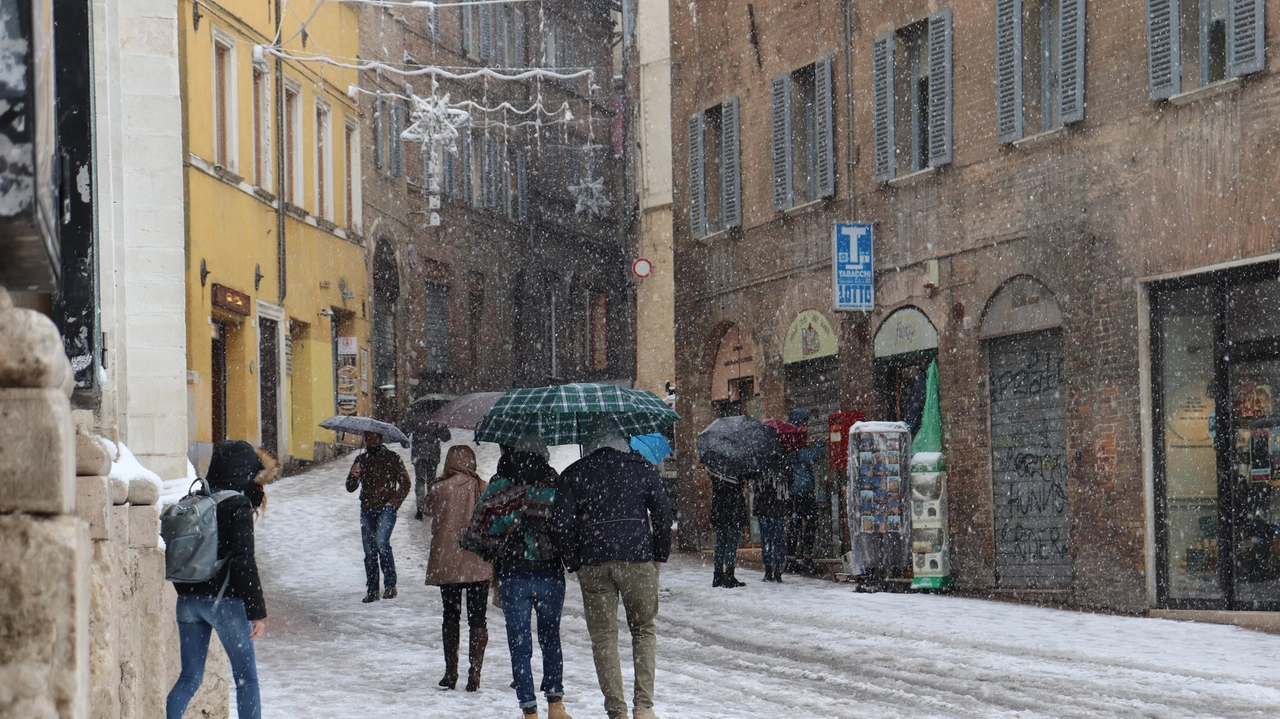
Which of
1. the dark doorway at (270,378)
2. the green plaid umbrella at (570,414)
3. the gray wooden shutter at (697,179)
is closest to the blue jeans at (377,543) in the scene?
the green plaid umbrella at (570,414)

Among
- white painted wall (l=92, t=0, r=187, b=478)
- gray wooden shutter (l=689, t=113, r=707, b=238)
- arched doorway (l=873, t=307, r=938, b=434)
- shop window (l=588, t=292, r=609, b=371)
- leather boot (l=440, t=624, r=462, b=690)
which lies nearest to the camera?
white painted wall (l=92, t=0, r=187, b=478)

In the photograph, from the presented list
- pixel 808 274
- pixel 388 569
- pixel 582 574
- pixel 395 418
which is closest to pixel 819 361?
pixel 808 274

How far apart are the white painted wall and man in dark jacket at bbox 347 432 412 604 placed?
21.2ft

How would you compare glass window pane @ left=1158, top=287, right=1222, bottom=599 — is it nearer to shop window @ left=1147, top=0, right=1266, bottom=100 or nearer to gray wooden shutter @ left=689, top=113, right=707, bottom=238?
shop window @ left=1147, top=0, right=1266, bottom=100

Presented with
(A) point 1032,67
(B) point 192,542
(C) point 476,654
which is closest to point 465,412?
(A) point 1032,67

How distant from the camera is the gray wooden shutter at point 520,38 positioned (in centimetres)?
4575

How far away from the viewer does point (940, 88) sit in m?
19.9

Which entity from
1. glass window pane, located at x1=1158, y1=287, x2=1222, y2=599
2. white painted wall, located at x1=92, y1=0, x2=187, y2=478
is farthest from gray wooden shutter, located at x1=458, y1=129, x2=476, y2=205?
white painted wall, located at x1=92, y1=0, x2=187, y2=478

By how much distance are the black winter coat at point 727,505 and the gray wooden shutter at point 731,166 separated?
6.30m

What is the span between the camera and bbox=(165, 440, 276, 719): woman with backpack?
8.32 meters

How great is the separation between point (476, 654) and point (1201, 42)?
27.9 ft

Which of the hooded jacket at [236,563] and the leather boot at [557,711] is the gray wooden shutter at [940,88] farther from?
the hooded jacket at [236,563]

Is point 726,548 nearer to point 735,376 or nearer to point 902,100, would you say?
point 902,100

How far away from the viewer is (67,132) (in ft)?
22.5
